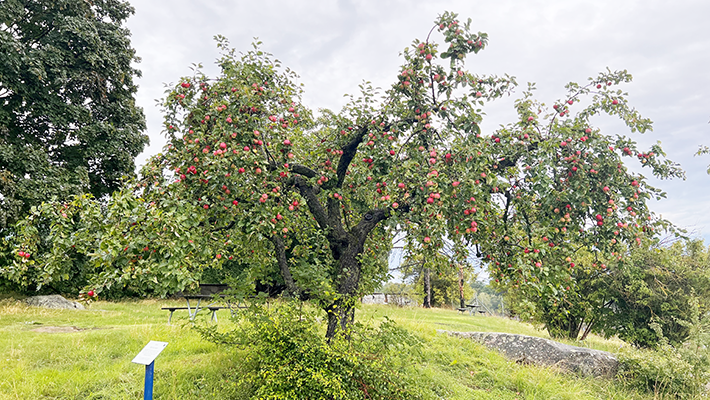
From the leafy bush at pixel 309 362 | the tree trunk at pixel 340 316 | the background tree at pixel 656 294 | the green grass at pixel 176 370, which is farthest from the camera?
the background tree at pixel 656 294

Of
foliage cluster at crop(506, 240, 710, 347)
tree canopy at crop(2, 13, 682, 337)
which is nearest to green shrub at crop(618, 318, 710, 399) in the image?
foliage cluster at crop(506, 240, 710, 347)

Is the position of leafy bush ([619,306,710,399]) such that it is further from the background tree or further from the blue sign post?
the blue sign post

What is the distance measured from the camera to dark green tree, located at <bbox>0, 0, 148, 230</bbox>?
10.2 metres

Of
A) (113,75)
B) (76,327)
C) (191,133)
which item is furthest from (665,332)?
(113,75)

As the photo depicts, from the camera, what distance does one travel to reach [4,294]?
11648mm

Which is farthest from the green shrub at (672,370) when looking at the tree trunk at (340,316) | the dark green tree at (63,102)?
the dark green tree at (63,102)

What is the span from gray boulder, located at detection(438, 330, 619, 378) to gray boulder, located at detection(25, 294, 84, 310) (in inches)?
510

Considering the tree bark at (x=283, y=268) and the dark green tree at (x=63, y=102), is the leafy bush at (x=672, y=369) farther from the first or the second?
the dark green tree at (x=63, y=102)

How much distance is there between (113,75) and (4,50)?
306cm

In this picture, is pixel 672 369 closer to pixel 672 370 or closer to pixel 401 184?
pixel 672 370

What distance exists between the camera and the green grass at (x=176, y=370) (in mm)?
4180

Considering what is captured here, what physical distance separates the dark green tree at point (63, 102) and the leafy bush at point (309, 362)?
969cm

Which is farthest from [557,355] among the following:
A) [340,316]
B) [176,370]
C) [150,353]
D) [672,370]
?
[150,353]

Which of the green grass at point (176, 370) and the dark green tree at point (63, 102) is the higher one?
the dark green tree at point (63, 102)
